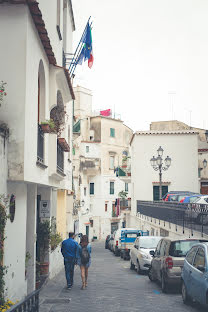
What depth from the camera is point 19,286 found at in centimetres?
1011

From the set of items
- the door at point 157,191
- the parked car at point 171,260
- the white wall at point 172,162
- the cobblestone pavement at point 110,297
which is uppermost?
the white wall at point 172,162

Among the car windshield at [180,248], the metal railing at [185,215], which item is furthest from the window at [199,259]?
the metal railing at [185,215]

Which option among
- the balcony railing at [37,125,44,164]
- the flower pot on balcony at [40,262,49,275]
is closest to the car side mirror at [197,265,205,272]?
the balcony railing at [37,125,44,164]

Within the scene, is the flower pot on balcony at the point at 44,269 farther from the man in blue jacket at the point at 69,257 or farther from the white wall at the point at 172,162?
the white wall at the point at 172,162

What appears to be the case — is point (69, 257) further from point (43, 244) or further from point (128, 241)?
point (128, 241)

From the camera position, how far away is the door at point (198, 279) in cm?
911

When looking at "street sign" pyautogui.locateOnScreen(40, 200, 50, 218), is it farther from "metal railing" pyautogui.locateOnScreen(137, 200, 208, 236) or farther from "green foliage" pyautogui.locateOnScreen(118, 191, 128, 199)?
"green foliage" pyautogui.locateOnScreen(118, 191, 128, 199)

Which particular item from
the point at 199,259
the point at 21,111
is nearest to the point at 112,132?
the point at 199,259

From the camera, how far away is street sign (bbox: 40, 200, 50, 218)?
15648mm

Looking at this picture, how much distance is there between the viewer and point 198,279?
371 inches

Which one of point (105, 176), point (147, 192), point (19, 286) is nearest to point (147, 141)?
point (147, 192)

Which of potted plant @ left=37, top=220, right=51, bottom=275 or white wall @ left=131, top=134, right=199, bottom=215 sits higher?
white wall @ left=131, top=134, right=199, bottom=215

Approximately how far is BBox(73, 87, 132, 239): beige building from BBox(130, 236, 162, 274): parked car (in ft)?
130

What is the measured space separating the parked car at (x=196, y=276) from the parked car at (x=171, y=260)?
57.2 inches
